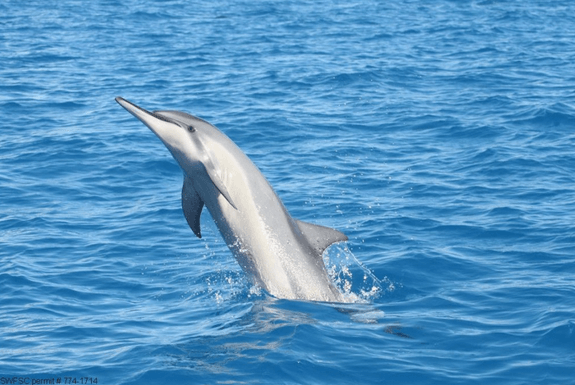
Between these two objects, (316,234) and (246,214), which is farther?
(316,234)

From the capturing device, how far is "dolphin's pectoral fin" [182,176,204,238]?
11.0 m

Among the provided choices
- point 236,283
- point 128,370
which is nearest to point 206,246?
point 236,283

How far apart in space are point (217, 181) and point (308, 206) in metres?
5.63

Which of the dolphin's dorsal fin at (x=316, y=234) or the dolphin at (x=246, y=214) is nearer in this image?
the dolphin at (x=246, y=214)

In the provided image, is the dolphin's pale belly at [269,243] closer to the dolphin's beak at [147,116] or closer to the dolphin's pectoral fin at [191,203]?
the dolphin's pectoral fin at [191,203]

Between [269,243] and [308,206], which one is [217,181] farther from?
[308,206]

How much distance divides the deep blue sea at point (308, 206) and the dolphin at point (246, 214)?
1.25ft

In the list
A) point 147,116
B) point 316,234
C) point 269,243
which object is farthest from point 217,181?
point 316,234

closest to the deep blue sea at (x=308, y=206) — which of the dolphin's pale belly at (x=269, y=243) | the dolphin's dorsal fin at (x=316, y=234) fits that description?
the dolphin's pale belly at (x=269, y=243)

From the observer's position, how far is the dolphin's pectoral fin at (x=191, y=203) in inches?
431

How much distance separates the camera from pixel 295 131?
67.8 feet

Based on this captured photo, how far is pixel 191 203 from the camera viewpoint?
1106 cm

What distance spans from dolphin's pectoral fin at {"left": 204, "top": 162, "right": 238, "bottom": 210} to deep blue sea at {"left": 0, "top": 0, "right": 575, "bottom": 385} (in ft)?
5.37

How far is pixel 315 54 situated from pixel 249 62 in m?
2.46
